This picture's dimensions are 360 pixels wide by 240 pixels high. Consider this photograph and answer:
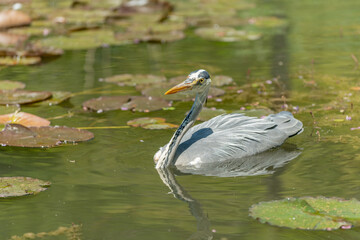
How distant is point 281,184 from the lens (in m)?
5.37

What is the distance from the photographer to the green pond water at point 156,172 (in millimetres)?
4645

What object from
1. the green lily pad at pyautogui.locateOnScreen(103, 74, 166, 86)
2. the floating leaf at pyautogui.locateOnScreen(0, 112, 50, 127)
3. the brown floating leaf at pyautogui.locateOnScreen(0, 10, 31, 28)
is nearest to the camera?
the floating leaf at pyautogui.locateOnScreen(0, 112, 50, 127)

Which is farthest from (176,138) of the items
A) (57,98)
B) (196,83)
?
(57,98)

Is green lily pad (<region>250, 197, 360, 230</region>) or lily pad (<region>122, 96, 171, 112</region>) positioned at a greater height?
green lily pad (<region>250, 197, 360, 230</region>)

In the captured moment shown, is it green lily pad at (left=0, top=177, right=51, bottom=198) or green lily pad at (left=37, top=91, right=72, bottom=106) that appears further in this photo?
green lily pad at (left=37, top=91, right=72, bottom=106)

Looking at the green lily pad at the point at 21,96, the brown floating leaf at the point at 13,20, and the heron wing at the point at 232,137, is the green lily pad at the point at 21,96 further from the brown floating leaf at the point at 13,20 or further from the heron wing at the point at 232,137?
the brown floating leaf at the point at 13,20

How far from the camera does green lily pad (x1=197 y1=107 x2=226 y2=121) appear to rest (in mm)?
7164

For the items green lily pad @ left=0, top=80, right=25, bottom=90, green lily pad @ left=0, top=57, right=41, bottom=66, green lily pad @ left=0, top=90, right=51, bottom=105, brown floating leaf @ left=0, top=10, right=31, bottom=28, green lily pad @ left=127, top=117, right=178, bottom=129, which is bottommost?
green lily pad @ left=127, top=117, right=178, bottom=129

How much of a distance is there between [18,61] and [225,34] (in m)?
3.63

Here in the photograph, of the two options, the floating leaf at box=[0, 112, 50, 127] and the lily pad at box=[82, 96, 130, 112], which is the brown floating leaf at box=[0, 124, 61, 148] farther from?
the lily pad at box=[82, 96, 130, 112]

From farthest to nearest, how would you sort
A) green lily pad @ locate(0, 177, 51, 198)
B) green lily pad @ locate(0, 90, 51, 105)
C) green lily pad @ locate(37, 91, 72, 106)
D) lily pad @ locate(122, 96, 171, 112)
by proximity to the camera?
green lily pad @ locate(37, 91, 72, 106), green lily pad @ locate(0, 90, 51, 105), lily pad @ locate(122, 96, 171, 112), green lily pad @ locate(0, 177, 51, 198)

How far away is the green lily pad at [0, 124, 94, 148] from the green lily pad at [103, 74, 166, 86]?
210 centimetres

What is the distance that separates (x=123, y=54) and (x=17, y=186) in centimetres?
569

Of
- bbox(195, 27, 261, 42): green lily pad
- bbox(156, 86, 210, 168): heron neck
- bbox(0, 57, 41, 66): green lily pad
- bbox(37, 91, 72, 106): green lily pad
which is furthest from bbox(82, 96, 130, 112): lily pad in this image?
bbox(195, 27, 261, 42): green lily pad
